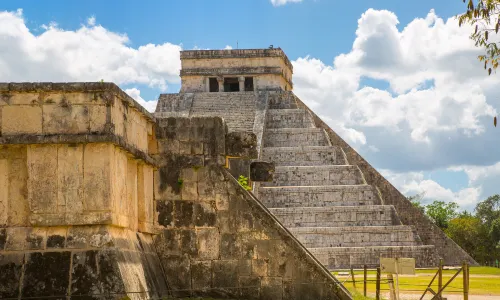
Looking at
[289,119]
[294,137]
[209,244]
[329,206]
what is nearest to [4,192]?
[209,244]

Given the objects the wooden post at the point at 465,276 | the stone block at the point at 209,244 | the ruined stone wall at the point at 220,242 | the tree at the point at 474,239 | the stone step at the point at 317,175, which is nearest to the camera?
the ruined stone wall at the point at 220,242

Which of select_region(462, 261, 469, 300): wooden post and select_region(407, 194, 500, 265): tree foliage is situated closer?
select_region(462, 261, 469, 300): wooden post

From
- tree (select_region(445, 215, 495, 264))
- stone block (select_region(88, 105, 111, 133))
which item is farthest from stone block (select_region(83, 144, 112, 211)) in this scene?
tree (select_region(445, 215, 495, 264))

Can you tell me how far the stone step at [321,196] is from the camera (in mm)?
29484

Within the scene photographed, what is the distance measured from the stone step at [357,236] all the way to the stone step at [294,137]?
7947 millimetres

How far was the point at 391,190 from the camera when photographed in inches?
1337

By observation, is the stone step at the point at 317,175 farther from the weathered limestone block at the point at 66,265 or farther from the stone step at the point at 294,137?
the weathered limestone block at the point at 66,265

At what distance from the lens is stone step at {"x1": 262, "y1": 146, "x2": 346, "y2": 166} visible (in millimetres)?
33062

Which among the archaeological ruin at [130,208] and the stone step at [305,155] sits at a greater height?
the stone step at [305,155]

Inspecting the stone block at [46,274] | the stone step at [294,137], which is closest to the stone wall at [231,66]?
the stone step at [294,137]

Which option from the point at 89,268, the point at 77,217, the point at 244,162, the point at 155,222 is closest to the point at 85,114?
the point at 77,217

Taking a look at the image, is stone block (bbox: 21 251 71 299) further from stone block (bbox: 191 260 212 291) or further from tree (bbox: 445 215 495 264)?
tree (bbox: 445 215 495 264)

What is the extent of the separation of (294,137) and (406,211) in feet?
Answer: 18.9

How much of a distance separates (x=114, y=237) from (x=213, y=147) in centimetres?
228
